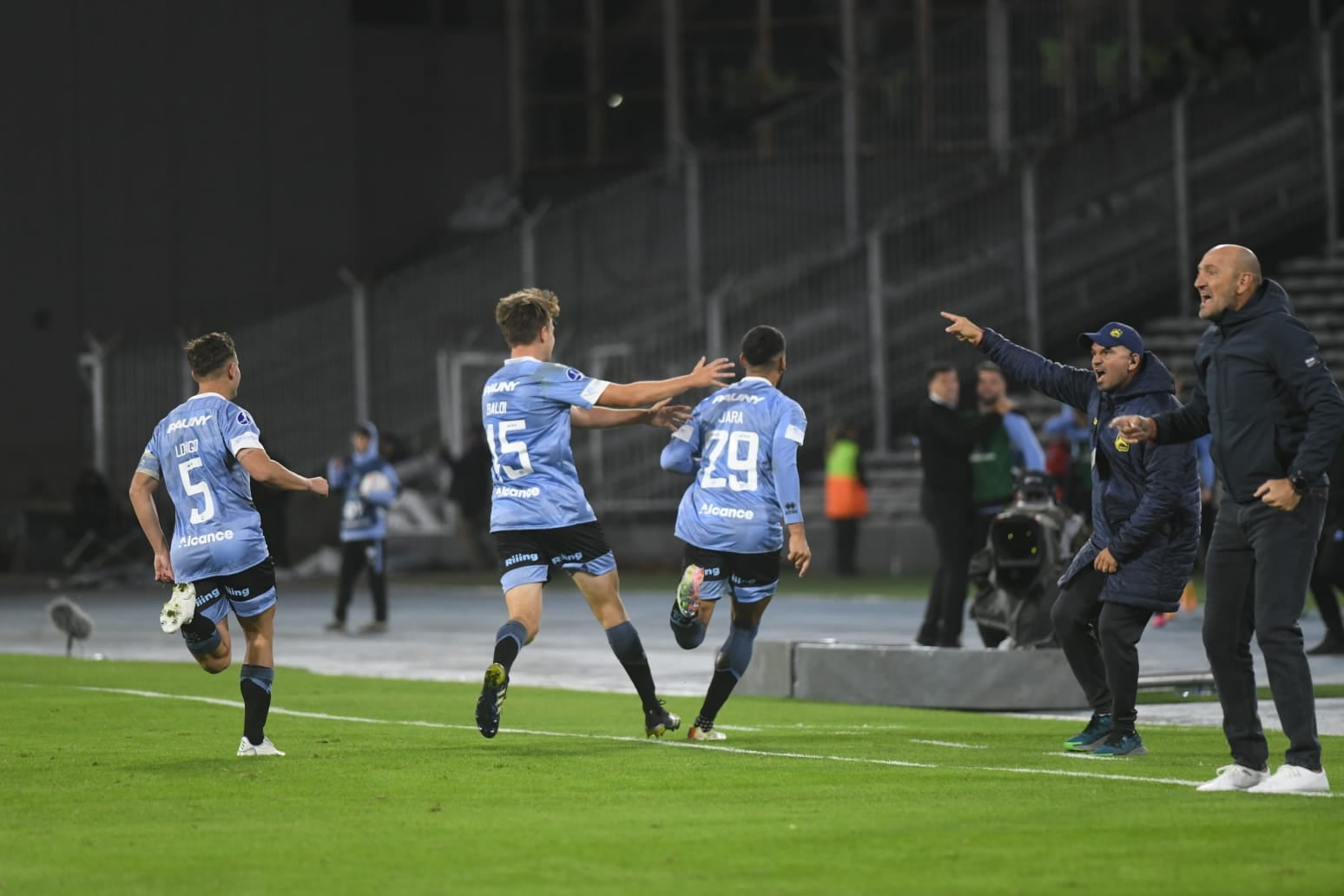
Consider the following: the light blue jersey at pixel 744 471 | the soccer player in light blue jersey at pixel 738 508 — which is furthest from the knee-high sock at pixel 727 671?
the light blue jersey at pixel 744 471

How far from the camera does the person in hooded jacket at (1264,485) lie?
859 centimetres

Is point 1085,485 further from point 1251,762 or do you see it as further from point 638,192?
point 638,192

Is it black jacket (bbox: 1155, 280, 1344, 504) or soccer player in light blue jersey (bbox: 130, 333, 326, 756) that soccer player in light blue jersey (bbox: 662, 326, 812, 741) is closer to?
soccer player in light blue jersey (bbox: 130, 333, 326, 756)

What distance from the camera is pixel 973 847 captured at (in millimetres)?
7648

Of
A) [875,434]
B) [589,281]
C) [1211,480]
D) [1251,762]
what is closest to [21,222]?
A: [589,281]

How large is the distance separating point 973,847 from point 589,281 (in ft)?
93.1

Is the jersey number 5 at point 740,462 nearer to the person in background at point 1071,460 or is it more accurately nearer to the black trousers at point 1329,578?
the black trousers at point 1329,578

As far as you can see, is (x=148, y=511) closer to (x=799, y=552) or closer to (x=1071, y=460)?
(x=799, y=552)

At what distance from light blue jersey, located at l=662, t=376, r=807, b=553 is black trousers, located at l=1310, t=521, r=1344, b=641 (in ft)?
21.6

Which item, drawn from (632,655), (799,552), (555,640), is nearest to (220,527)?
(632,655)

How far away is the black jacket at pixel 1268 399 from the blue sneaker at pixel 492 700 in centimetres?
341

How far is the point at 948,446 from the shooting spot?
16.2 m

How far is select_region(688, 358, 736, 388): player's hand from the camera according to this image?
400 inches

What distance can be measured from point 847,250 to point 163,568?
72.5 ft
